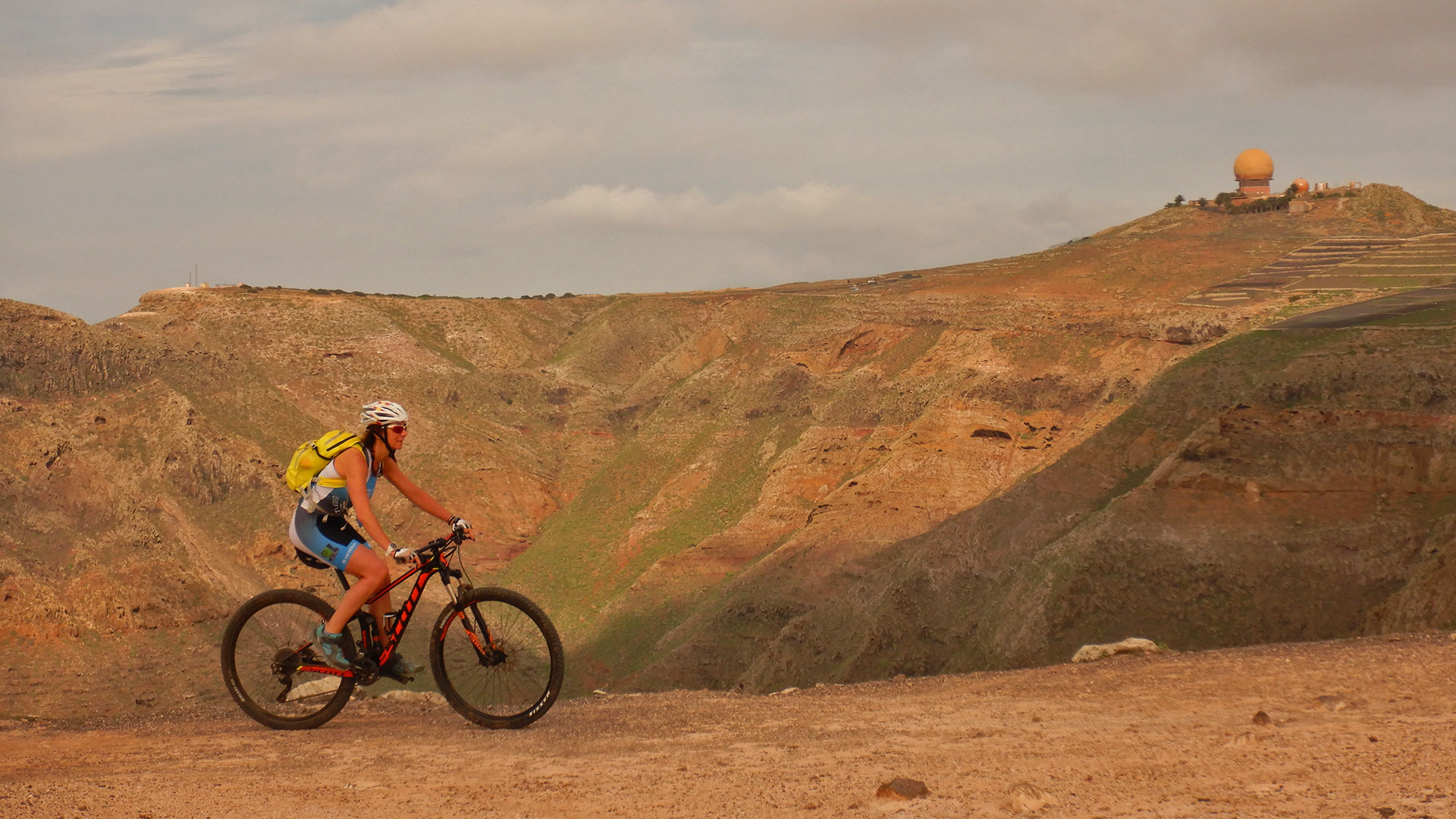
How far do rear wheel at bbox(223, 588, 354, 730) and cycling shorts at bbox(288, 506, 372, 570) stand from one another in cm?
79

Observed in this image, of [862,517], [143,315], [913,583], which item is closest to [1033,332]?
[862,517]

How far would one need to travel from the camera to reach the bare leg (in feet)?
33.5

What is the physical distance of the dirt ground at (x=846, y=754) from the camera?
737 cm

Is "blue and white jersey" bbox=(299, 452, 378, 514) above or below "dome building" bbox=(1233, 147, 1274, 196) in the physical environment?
below

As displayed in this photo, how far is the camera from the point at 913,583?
37.7 meters

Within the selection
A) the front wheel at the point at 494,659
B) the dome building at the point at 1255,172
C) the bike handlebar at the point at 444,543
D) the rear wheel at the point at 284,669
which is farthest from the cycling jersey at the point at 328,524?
the dome building at the point at 1255,172

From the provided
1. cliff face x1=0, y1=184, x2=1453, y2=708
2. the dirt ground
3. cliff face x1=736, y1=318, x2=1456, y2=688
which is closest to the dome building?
cliff face x1=0, y1=184, x2=1453, y2=708

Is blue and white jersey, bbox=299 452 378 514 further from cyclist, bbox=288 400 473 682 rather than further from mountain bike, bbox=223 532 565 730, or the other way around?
mountain bike, bbox=223 532 565 730

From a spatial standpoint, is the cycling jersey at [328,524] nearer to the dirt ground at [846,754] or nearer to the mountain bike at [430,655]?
the mountain bike at [430,655]

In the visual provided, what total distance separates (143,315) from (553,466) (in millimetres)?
32672

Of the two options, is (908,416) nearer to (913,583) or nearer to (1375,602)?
(913,583)

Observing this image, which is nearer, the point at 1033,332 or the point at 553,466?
the point at 1033,332

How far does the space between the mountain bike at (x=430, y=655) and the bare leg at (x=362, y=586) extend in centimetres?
11

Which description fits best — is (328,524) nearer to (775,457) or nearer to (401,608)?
(401,608)
